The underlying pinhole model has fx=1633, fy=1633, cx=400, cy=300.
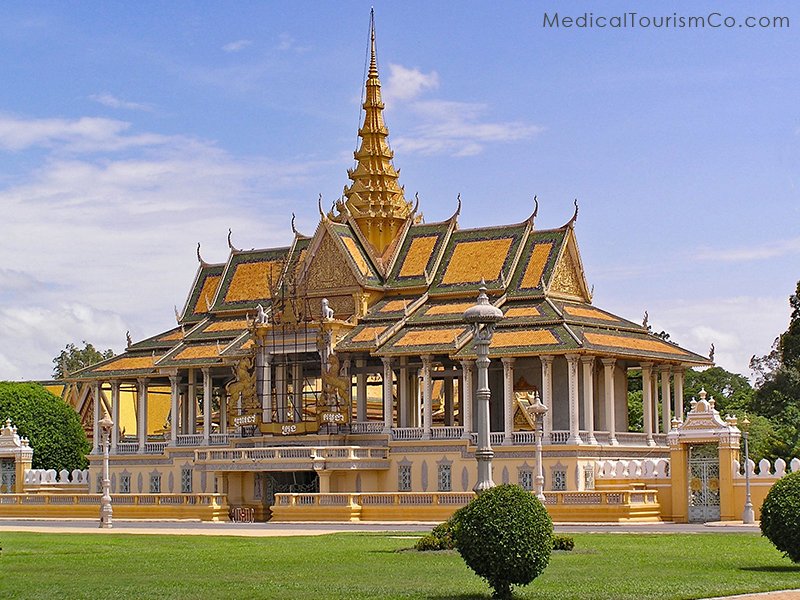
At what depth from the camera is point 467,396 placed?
60438 mm

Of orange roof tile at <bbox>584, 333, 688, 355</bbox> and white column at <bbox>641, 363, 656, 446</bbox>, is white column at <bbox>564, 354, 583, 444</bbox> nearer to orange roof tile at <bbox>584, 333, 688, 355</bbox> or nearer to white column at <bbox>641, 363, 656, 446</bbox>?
orange roof tile at <bbox>584, 333, 688, 355</bbox>

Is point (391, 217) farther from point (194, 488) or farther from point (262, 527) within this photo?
point (262, 527)

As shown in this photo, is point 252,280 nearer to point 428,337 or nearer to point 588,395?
point 428,337

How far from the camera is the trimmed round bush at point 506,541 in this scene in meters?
23.7

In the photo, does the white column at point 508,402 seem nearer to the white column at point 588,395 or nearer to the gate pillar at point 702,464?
the white column at point 588,395

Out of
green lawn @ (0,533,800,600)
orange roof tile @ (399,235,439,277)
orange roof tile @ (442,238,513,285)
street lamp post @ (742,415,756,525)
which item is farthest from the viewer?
orange roof tile @ (399,235,439,277)

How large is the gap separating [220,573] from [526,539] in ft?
23.2

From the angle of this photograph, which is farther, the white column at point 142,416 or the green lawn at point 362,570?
the white column at point 142,416

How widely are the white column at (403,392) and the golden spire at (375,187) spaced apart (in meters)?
7.50

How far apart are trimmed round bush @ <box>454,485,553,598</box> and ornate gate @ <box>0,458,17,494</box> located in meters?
47.9

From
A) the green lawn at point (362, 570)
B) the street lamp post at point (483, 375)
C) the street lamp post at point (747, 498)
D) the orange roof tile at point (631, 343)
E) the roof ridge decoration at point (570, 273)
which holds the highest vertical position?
the roof ridge decoration at point (570, 273)

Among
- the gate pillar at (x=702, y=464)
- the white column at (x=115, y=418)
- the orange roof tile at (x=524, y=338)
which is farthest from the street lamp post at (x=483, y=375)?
the white column at (x=115, y=418)

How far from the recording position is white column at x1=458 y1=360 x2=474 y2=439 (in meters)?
59.4

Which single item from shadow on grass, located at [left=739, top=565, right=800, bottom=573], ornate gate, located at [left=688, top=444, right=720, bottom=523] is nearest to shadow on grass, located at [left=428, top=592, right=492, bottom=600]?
shadow on grass, located at [left=739, top=565, right=800, bottom=573]
